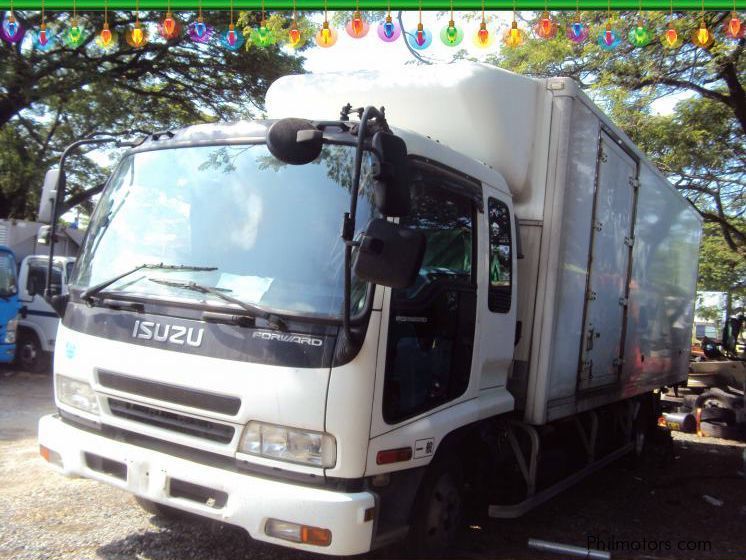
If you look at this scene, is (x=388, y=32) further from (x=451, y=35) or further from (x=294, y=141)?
(x=294, y=141)

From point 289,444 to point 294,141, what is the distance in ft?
4.61

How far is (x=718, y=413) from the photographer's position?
33.2 ft

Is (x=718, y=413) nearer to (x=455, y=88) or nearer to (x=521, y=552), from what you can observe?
(x=521, y=552)

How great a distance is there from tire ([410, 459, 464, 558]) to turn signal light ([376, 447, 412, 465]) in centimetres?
35

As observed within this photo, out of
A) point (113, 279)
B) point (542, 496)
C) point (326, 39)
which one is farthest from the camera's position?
point (326, 39)

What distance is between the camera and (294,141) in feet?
10.2

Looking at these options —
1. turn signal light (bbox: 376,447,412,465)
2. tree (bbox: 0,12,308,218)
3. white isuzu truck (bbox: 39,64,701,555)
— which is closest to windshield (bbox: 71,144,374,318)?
white isuzu truck (bbox: 39,64,701,555)

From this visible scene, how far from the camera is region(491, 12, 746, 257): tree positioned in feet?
33.9

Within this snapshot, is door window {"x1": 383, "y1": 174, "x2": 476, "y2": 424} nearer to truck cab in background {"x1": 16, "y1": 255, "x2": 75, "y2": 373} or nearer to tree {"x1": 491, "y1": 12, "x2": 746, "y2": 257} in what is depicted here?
tree {"x1": 491, "y1": 12, "x2": 746, "y2": 257}

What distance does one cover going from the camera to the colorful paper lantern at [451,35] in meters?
5.85

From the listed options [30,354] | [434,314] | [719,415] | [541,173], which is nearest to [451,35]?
[541,173]

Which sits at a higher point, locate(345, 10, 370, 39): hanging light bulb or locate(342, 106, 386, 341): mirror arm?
locate(345, 10, 370, 39): hanging light bulb

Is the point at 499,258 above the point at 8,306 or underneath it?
above

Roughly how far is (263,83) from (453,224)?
13290mm
